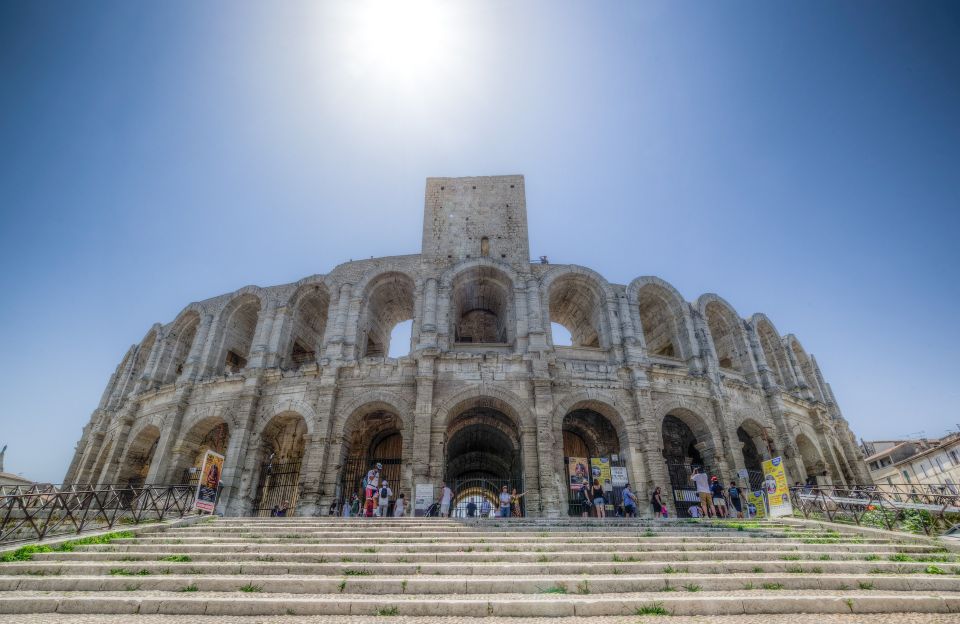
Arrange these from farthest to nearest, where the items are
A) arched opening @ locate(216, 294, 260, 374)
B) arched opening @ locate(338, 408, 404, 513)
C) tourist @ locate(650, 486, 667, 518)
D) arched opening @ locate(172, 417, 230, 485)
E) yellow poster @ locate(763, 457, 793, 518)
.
A: arched opening @ locate(216, 294, 260, 374)
arched opening @ locate(338, 408, 404, 513)
arched opening @ locate(172, 417, 230, 485)
tourist @ locate(650, 486, 667, 518)
yellow poster @ locate(763, 457, 793, 518)

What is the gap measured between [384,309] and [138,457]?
39.6ft

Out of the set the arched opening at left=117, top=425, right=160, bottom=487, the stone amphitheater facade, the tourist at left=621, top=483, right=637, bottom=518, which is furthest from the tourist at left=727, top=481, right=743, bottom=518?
the arched opening at left=117, top=425, right=160, bottom=487

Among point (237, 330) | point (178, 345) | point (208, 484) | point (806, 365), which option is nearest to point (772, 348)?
point (806, 365)

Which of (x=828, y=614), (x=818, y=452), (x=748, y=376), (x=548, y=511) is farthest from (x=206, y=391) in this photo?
(x=818, y=452)

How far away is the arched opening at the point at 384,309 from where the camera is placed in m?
19.7

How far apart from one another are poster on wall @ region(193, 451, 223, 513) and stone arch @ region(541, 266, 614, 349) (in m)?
12.1

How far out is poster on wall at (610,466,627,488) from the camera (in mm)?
15250

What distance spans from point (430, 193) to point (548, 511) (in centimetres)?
1585

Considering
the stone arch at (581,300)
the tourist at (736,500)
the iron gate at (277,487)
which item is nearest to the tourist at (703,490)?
the tourist at (736,500)

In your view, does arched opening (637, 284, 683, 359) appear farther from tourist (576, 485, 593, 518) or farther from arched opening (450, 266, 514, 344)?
tourist (576, 485, 593, 518)

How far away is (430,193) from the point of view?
2302 cm

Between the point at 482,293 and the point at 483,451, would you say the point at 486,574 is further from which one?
the point at 483,451

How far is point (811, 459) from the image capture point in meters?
19.8

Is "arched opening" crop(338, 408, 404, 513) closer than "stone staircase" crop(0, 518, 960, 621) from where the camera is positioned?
No
